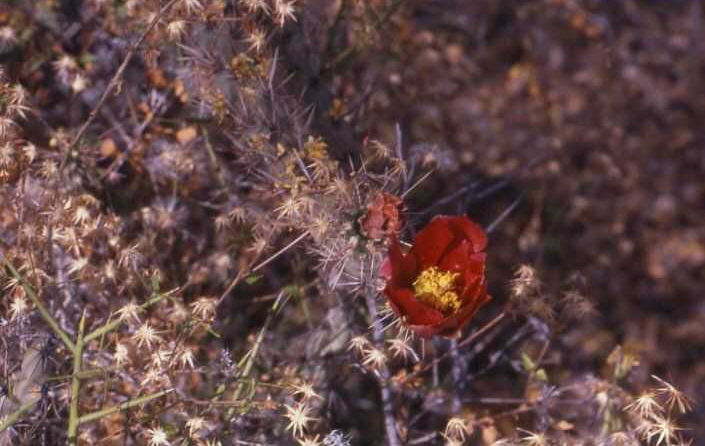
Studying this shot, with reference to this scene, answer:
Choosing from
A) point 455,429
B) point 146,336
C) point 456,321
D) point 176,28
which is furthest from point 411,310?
point 176,28

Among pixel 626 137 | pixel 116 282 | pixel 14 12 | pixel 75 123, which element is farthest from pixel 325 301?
pixel 626 137

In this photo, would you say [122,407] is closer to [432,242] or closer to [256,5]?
[432,242]

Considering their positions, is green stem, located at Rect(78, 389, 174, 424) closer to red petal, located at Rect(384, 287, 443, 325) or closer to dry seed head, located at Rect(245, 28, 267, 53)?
red petal, located at Rect(384, 287, 443, 325)

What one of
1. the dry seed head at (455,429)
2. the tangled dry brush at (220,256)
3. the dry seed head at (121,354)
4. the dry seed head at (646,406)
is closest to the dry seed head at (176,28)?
the tangled dry brush at (220,256)

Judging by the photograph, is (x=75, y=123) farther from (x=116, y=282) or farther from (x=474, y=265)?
(x=474, y=265)

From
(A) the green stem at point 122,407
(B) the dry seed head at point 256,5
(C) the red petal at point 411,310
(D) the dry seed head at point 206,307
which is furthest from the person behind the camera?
(B) the dry seed head at point 256,5

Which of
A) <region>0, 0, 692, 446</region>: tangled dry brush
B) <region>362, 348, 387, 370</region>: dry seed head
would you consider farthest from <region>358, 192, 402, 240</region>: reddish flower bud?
<region>362, 348, 387, 370</region>: dry seed head

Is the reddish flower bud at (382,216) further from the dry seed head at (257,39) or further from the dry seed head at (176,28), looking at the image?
the dry seed head at (176,28)
